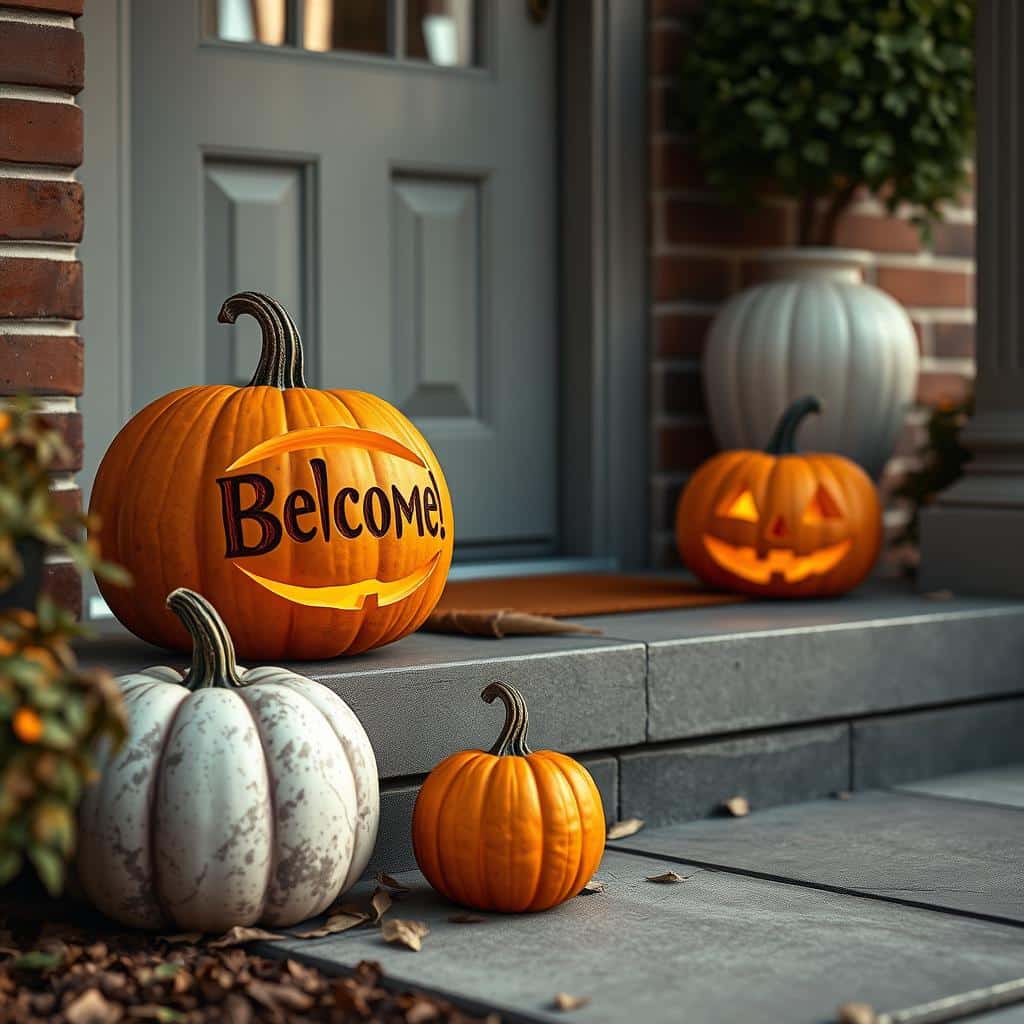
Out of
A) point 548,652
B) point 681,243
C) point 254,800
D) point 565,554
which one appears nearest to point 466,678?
point 548,652

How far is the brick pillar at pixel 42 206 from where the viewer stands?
2564 millimetres

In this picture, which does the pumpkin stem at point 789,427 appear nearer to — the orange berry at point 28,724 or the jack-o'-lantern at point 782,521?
the jack-o'-lantern at point 782,521

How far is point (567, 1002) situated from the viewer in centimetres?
187

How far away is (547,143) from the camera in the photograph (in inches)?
155

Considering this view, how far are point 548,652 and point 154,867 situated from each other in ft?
2.55

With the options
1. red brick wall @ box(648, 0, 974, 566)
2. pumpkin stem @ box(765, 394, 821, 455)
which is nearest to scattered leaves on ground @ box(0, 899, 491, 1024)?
pumpkin stem @ box(765, 394, 821, 455)

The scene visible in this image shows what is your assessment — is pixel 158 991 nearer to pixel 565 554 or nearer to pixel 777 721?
pixel 777 721

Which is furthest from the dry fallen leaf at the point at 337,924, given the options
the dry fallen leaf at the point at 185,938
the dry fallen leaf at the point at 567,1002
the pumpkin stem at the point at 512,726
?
the dry fallen leaf at the point at 567,1002

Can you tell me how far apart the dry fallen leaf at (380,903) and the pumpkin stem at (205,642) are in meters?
0.33

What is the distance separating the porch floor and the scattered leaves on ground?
0.05 metres

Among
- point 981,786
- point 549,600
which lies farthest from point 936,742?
point 549,600

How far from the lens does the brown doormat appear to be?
2.85 metres

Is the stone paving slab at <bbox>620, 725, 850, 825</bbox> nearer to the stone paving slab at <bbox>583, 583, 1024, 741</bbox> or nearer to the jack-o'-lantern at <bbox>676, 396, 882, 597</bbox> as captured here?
the stone paving slab at <bbox>583, 583, 1024, 741</bbox>

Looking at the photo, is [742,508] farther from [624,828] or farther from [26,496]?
[26,496]
